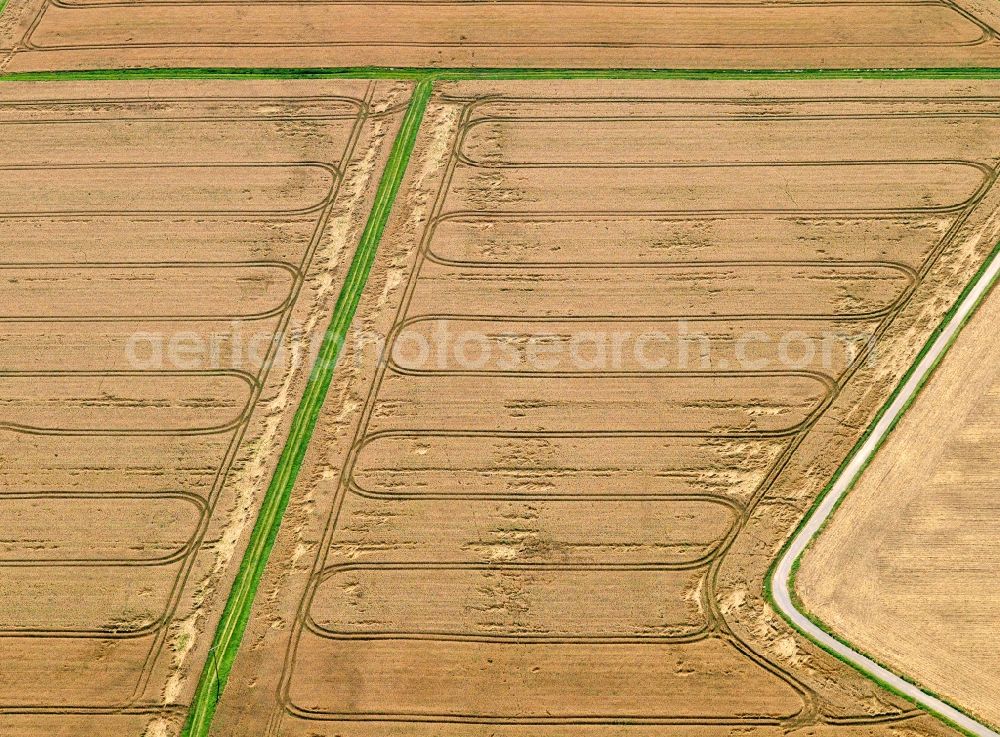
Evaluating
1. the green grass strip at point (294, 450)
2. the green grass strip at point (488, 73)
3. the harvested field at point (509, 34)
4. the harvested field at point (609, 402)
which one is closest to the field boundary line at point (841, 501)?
the harvested field at point (609, 402)

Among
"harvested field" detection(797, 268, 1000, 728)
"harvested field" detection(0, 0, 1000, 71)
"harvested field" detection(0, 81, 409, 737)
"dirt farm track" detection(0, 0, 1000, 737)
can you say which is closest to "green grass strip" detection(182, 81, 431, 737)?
"dirt farm track" detection(0, 0, 1000, 737)

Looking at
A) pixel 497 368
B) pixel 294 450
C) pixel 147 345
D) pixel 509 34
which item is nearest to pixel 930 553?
pixel 497 368

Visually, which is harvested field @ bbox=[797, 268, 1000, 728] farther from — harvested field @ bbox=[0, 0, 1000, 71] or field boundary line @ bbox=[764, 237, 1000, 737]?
harvested field @ bbox=[0, 0, 1000, 71]

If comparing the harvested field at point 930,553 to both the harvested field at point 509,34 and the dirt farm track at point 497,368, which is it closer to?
the dirt farm track at point 497,368

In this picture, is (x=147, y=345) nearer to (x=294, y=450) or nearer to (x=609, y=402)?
(x=294, y=450)

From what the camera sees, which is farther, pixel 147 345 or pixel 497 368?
pixel 147 345

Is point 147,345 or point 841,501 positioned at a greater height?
point 147,345
